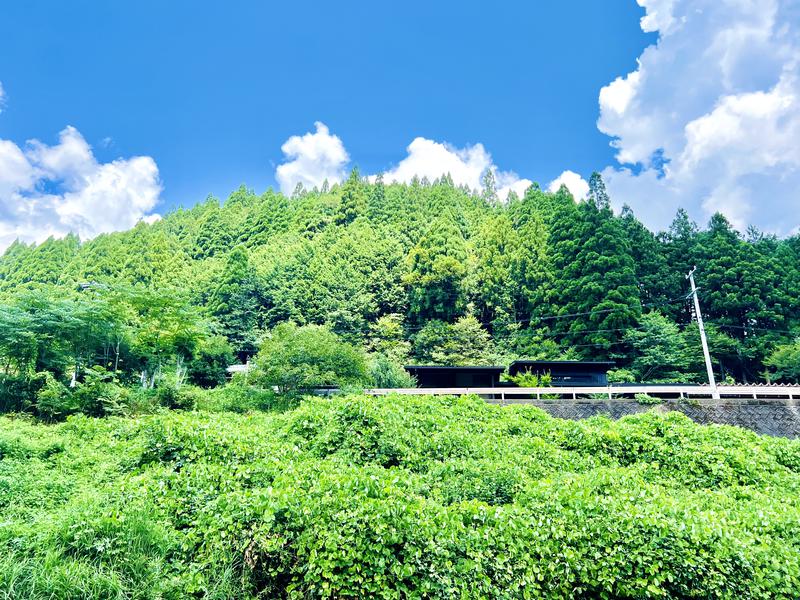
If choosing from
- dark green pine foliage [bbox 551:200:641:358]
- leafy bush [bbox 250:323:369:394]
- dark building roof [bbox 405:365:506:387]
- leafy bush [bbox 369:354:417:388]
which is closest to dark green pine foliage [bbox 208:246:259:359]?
leafy bush [bbox 369:354:417:388]

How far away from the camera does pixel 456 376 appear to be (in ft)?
72.7

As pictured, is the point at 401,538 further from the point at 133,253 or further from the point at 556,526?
the point at 133,253

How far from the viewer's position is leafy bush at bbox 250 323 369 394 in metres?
17.1

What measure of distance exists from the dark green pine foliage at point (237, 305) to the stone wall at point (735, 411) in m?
26.5

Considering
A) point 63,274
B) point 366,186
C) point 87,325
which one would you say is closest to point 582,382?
point 87,325

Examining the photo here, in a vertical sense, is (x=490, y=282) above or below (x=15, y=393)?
above

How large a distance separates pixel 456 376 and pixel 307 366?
8.67m

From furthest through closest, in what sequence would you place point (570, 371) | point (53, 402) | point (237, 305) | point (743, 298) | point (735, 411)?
point (237, 305), point (743, 298), point (570, 371), point (53, 402), point (735, 411)

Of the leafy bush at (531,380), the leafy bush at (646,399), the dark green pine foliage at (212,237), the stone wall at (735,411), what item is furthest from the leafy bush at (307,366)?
the dark green pine foliage at (212,237)

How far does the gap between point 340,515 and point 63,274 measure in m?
53.3

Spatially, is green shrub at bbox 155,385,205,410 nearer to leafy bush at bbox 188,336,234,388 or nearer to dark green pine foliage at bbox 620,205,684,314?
leafy bush at bbox 188,336,234,388

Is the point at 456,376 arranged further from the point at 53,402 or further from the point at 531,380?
the point at 53,402

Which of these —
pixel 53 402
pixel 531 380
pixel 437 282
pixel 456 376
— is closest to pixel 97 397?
pixel 53 402

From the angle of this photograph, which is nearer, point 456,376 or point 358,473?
point 358,473
